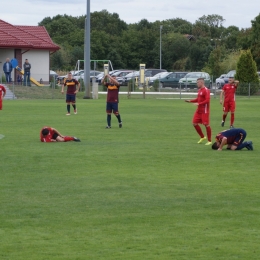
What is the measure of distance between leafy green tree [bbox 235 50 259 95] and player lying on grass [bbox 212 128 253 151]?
3564cm

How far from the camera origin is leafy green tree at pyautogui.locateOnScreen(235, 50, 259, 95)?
171ft

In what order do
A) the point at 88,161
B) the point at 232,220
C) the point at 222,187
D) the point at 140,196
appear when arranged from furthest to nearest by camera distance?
the point at 88,161 → the point at 222,187 → the point at 140,196 → the point at 232,220

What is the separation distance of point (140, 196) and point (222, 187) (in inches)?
63.3

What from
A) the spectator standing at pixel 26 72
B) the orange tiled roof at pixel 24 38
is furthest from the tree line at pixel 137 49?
the spectator standing at pixel 26 72

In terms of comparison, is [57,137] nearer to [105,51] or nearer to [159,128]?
[159,128]

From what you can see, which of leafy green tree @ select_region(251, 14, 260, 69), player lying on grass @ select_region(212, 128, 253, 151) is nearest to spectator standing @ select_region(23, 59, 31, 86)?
leafy green tree @ select_region(251, 14, 260, 69)

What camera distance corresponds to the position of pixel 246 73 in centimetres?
5278

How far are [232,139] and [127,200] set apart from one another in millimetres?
6850

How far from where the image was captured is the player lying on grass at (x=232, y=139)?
16688mm

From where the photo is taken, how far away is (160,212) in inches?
382

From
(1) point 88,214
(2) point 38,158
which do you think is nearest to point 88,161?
(2) point 38,158

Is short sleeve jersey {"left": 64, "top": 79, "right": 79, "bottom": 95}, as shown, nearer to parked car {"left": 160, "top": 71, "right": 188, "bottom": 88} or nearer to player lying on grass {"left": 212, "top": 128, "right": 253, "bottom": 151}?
player lying on grass {"left": 212, "top": 128, "right": 253, "bottom": 151}

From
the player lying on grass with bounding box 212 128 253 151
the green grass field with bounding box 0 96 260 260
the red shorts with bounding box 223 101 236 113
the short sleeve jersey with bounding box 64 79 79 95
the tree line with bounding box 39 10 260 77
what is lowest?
the green grass field with bounding box 0 96 260 260

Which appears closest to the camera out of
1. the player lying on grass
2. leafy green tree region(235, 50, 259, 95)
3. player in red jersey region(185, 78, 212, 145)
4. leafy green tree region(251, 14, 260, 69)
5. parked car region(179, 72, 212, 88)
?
the player lying on grass
